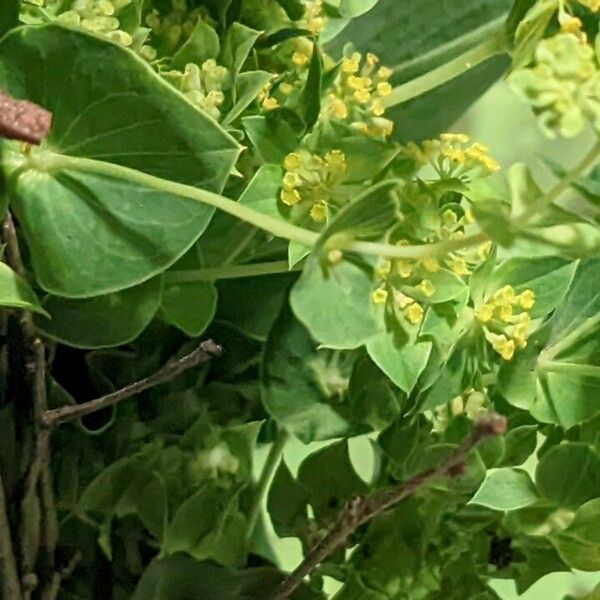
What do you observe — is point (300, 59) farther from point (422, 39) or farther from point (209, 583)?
Result: point (209, 583)

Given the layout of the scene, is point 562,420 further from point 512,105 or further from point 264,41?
point 512,105

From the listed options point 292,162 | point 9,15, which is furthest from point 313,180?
point 9,15

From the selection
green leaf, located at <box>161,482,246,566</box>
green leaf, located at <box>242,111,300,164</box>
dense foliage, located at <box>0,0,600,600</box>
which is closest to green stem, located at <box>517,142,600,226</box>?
dense foliage, located at <box>0,0,600,600</box>

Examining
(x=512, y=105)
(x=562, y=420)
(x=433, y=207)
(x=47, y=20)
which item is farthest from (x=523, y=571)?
(x=512, y=105)

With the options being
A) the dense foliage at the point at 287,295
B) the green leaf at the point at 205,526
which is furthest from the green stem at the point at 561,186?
the green leaf at the point at 205,526

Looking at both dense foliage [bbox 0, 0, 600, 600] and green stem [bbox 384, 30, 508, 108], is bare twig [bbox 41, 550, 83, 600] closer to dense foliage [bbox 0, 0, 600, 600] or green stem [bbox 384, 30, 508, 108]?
dense foliage [bbox 0, 0, 600, 600]
